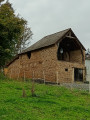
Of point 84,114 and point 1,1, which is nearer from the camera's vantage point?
point 84,114

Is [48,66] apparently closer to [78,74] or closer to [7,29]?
[78,74]

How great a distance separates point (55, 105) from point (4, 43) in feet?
54.9

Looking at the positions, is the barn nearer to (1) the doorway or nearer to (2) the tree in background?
(1) the doorway

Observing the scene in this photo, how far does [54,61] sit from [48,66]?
1.17m

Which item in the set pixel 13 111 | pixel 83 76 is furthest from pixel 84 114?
pixel 83 76

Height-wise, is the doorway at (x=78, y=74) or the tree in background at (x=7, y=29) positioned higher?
the tree in background at (x=7, y=29)

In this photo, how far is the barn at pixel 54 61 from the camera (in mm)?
27859

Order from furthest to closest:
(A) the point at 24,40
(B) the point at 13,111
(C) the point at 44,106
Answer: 1. (A) the point at 24,40
2. (C) the point at 44,106
3. (B) the point at 13,111

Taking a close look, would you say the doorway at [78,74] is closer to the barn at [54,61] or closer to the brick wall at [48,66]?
the barn at [54,61]

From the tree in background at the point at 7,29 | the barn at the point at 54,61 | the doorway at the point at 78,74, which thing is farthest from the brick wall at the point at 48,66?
the tree in background at the point at 7,29

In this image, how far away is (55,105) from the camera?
10812 millimetres

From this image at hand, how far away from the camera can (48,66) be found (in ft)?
93.8

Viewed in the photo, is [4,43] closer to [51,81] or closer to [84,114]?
[51,81]

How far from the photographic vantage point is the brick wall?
27672 millimetres
